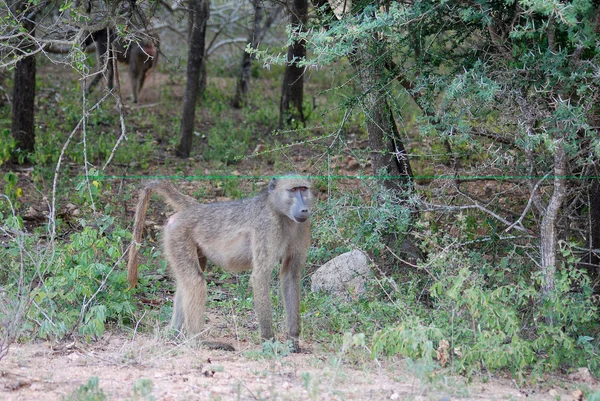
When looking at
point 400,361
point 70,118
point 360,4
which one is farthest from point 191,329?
point 70,118

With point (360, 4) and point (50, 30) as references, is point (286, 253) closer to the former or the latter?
point (360, 4)

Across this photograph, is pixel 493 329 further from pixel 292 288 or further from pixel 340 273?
pixel 340 273

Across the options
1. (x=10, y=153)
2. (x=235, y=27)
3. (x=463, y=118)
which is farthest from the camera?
(x=235, y=27)

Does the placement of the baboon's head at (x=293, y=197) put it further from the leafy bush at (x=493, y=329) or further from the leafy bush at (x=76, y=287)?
the leafy bush at (x=76, y=287)

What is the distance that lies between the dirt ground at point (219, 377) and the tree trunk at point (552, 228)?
0.59m

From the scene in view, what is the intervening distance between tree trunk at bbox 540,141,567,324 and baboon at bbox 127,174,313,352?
1.46 meters

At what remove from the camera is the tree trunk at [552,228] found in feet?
15.7

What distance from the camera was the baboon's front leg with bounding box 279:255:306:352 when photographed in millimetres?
5262

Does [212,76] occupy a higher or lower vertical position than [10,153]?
higher

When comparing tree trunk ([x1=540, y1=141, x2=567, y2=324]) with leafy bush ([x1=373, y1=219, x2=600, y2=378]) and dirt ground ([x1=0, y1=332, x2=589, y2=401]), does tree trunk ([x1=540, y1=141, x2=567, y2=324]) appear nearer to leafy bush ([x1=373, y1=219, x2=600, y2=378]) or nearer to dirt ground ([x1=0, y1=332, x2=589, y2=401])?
leafy bush ([x1=373, y1=219, x2=600, y2=378])

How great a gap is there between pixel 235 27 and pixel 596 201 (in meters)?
12.0

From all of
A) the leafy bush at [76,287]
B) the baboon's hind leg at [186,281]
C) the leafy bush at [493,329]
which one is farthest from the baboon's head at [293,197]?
the leafy bush at [76,287]

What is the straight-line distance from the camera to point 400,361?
15.6ft

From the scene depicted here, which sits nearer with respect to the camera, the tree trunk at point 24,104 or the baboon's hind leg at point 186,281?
the baboon's hind leg at point 186,281
